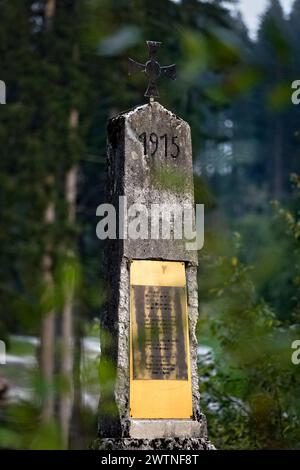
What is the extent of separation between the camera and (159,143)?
7746mm

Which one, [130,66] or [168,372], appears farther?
[130,66]

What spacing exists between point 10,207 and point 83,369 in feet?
80.4

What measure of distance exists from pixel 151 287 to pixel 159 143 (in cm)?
118

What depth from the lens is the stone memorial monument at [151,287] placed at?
A: 277 inches

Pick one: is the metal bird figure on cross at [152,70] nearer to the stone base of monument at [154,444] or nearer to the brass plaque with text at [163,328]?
the brass plaque with text at [163,328]

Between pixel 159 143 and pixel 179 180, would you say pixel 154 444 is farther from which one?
pixel 179 180

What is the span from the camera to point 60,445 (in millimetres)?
1290

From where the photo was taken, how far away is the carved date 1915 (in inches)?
302

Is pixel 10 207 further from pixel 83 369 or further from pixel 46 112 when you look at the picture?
pixel 83 369

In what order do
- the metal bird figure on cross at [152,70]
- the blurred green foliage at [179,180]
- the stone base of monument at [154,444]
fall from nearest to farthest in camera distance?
the blurred green foliage at [179,180], the stone base of monument at [154,444], the metal bird figure on cross at [152,70]

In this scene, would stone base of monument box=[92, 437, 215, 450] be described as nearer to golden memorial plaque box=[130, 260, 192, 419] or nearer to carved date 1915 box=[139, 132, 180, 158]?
golden memorial plaque box=[130, 260, 192, 419]

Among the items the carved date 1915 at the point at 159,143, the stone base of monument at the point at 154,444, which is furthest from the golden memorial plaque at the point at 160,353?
the carved date 1915 at the point at 159,143

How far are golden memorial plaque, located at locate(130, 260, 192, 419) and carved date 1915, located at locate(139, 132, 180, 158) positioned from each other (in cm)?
83
